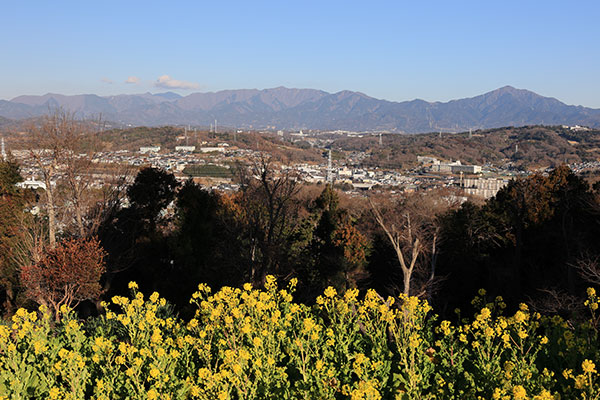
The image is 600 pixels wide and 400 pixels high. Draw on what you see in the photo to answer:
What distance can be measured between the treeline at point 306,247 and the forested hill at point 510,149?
63669mm

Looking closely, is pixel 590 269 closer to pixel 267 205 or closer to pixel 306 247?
pixel 267 205

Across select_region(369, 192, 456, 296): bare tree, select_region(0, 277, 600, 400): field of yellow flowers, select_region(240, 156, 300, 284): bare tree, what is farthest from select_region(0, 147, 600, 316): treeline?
select_region(0, 277, 600, 400): field of yellow flowers

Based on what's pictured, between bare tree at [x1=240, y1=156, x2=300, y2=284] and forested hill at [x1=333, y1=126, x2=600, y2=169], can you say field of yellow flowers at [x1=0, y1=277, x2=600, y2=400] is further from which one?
forested hill at [x1=333, y1=126, x2=600, y2=169]

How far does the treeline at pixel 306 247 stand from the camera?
13.4 meters

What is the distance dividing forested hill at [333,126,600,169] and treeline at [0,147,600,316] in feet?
209

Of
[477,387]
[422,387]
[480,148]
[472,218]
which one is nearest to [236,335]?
[422,387]

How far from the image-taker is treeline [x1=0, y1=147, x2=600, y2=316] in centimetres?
1344

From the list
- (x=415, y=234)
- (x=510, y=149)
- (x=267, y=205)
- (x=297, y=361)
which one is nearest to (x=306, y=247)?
(x=415, y=234)

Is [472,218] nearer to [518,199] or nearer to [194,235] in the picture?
[518,199]

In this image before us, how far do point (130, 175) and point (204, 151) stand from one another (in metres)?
57.4

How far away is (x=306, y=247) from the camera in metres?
18.5

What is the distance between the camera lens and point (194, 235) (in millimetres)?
15195

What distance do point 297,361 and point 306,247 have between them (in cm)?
1476

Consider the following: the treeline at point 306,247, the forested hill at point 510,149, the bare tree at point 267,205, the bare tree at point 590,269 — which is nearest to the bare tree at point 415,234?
the treeline at point 306,247
